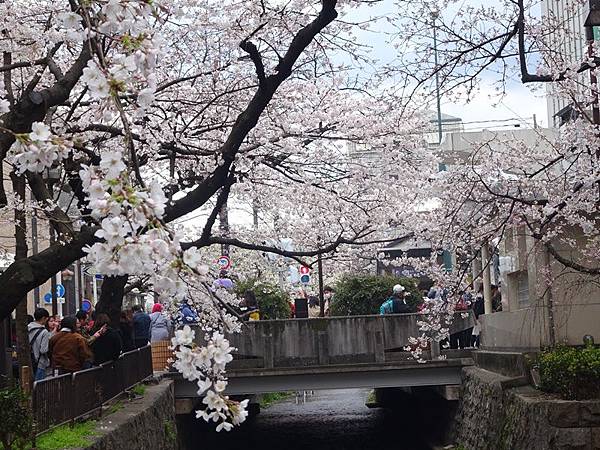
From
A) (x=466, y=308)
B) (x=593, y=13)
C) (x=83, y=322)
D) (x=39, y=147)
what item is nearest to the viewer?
(x=39, y=147)

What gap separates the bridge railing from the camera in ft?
73.5

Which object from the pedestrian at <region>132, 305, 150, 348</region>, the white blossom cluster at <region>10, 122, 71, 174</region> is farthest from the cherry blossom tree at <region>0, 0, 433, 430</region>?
the pedestrian at <region>132, 305, 150, 348</region>

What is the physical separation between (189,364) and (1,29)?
28.7 ft

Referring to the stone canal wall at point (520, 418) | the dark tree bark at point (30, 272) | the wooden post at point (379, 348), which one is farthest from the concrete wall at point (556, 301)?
the dark tree bark at point (30, 272)

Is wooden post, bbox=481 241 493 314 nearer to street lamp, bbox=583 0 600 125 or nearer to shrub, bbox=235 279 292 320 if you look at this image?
shrub, bbox=235 279 292 320

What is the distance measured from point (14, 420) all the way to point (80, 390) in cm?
316

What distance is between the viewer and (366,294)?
2689 cm

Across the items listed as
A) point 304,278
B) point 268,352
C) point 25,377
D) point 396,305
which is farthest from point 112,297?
point 304,278

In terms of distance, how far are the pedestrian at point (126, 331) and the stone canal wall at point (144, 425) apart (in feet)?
3.13

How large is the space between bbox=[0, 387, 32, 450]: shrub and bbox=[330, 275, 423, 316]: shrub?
58.7 feet

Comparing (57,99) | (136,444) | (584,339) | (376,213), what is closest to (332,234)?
(376,213)

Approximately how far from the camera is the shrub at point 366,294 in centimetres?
2686

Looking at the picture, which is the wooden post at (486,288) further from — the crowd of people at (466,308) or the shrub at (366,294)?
the shrub at (366,294)

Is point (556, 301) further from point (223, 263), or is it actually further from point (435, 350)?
point (223, 263)
